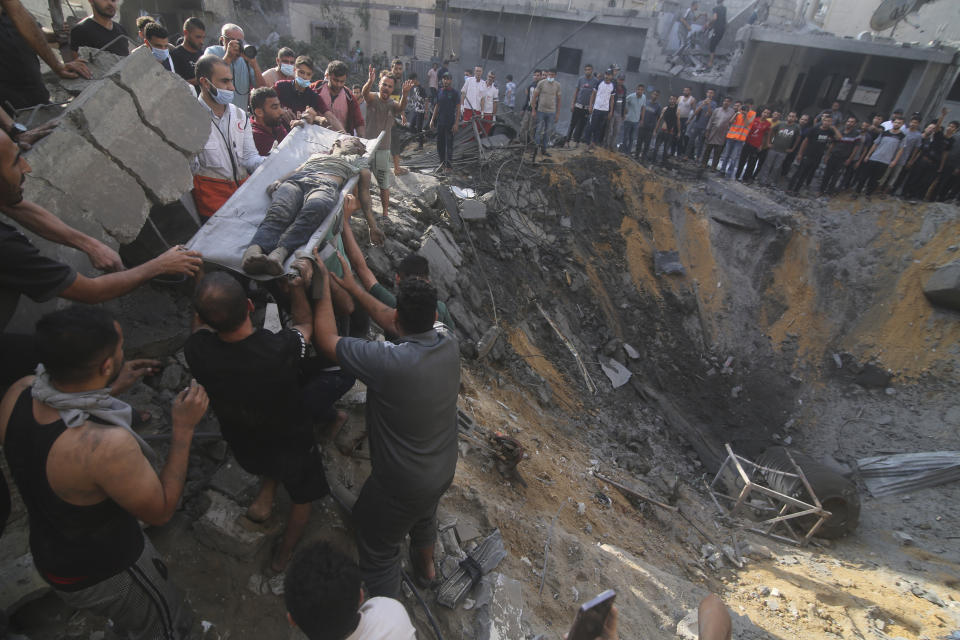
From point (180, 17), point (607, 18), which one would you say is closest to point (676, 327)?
point (607, 18)

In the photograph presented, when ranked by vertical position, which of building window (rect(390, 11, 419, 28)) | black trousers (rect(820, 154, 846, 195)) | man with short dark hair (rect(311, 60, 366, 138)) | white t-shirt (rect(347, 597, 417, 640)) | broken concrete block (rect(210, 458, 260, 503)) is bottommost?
broken concrete block (rect(210, 458, 260, 503))

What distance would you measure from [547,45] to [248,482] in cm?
1928

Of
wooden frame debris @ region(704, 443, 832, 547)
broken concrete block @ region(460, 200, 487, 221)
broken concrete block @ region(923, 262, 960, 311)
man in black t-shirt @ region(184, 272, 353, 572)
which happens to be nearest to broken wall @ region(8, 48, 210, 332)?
man in black t-shirt @ region(184, 272, 353, 572)

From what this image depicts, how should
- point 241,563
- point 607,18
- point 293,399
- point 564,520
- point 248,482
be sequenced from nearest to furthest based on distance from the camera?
point 293,399, point 241,563, point 248,482, point 564,520, point 607,18

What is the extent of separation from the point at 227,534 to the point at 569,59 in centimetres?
1943

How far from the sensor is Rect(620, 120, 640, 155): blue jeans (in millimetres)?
12258

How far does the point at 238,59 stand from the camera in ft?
18.9

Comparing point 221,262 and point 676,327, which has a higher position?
point 221,262

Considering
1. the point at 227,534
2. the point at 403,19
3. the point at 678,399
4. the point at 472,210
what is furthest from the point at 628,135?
the point at 403,19

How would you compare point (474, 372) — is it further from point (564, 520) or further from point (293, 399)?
point (293, 399)

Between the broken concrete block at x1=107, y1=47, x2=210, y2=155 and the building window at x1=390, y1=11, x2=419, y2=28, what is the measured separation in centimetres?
2417

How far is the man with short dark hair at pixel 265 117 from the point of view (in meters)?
4.57

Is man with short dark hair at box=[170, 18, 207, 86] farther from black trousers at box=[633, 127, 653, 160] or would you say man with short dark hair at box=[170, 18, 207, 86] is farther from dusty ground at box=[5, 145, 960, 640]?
black trousers at box=[633, 127, 653, 160]

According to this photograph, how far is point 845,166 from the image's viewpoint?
11.2 m
